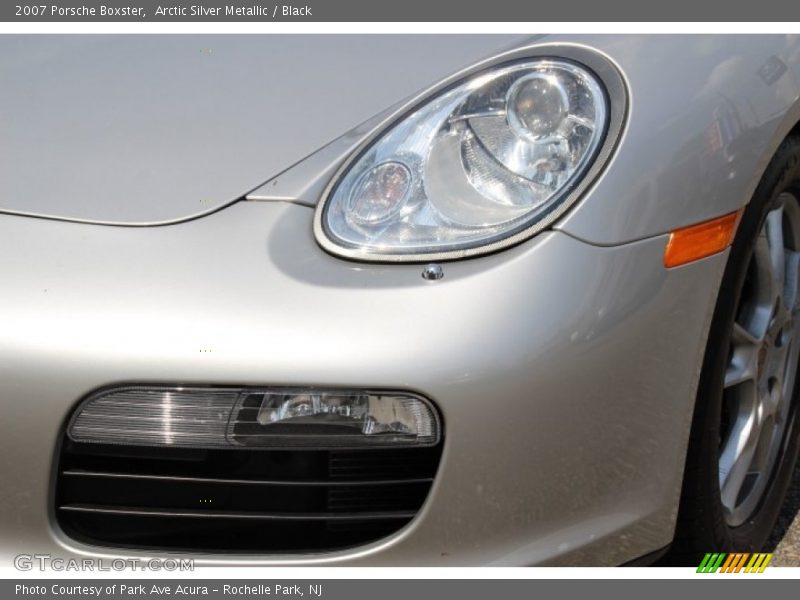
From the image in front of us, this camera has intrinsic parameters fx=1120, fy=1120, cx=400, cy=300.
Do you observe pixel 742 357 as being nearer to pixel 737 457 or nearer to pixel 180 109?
pixel 737 457

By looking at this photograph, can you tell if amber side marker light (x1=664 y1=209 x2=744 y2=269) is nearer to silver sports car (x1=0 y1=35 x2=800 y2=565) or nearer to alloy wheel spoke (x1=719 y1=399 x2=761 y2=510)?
silver sports car (x1=0 y1=35 x2=800 y2=565)

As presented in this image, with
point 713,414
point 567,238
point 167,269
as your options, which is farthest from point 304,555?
point 713,414

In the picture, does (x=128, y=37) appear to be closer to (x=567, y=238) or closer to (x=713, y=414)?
(x=567, y=238)

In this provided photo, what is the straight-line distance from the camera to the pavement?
2.41 m

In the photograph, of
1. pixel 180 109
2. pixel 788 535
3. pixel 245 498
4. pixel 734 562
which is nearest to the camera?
pixel 245 498

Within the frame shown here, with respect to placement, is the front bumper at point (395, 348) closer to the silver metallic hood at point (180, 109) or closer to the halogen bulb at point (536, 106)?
the silver metallic hood at point (180, 109)

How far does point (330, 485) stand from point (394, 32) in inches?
34.7

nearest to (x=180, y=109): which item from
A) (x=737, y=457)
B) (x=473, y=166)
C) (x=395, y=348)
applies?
(x=473, y=166)

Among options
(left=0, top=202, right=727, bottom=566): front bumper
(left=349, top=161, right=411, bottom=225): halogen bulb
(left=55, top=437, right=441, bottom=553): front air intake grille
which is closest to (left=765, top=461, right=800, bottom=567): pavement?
(left=0, top=202, right=727, bottom=566): front bumper

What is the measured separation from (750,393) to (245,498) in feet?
3.66

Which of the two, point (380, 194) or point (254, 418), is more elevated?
point (380, 194)

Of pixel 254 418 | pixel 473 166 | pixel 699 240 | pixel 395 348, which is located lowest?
pixel 254 418

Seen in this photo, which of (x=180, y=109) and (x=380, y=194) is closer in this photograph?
(x=380, y=194)

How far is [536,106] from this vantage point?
1.88 meters
